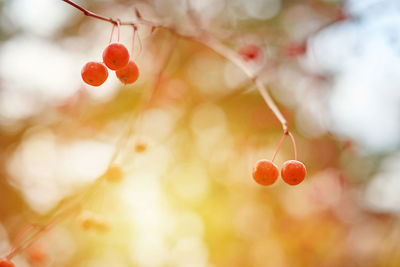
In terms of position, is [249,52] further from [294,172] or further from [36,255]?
[36,255]

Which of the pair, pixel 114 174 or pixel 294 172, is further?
pixel 114 174

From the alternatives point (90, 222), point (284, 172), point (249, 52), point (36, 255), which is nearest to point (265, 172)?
point (284, 172)

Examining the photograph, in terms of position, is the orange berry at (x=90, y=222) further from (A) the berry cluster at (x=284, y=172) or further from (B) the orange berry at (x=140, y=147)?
(A) the berry cluster at (x=284, y=172)

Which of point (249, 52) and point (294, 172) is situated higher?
point (249, 52)

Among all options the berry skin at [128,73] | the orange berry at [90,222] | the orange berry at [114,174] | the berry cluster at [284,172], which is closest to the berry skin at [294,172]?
the berry cluster at [284,172]

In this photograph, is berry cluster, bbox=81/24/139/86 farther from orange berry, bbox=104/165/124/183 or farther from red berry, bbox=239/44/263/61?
red berry, bbox=239/44/263/61

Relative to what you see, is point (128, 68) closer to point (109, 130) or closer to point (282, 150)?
point (109, 130)
